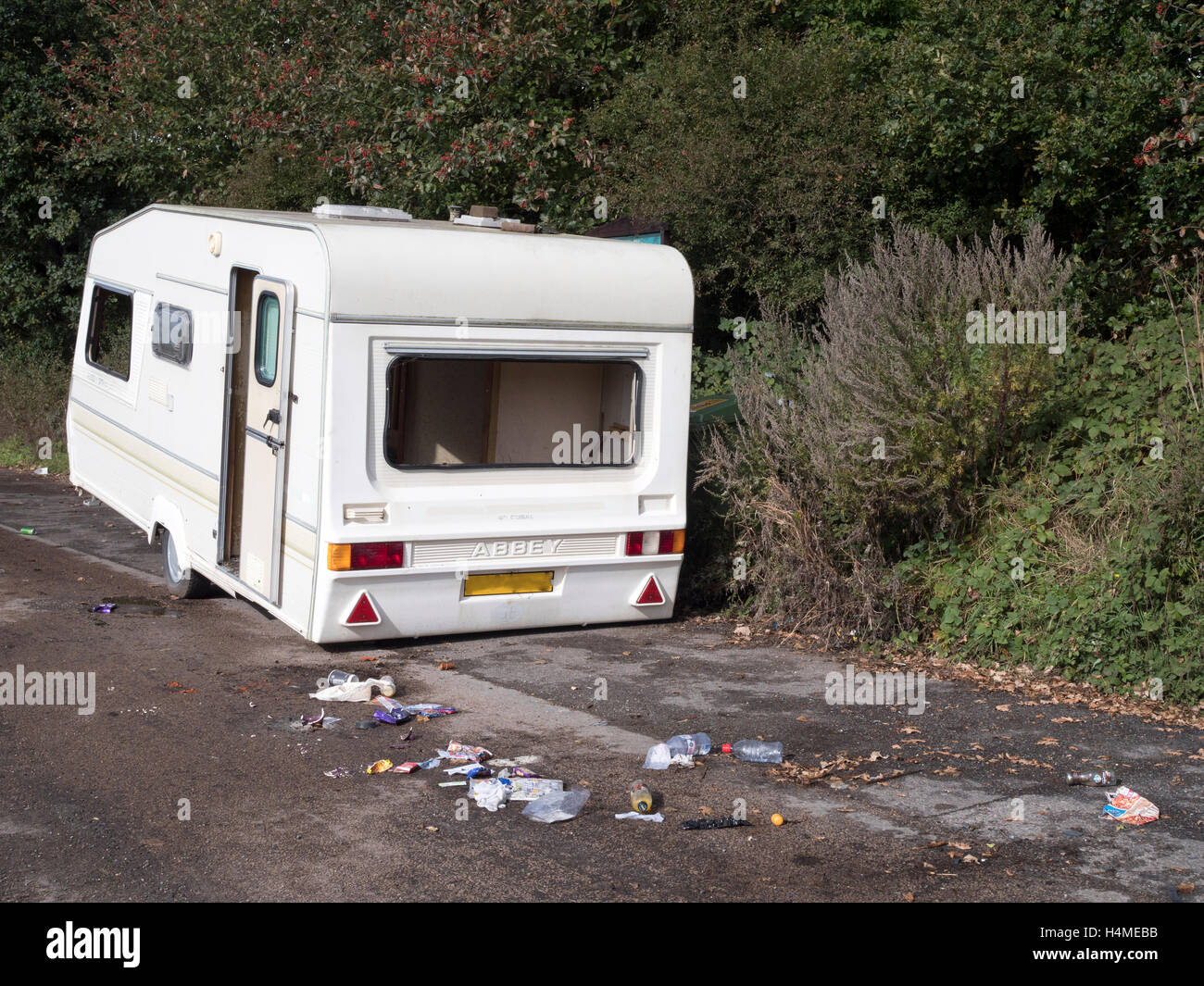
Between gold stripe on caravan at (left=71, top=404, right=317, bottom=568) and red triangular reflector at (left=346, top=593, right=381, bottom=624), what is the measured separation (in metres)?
0.36

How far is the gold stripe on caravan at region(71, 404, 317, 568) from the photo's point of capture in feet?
24.7

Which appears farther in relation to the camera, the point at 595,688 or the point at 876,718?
the point at 595,688

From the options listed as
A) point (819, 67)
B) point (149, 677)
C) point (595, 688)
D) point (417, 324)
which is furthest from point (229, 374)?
point (819, 67)

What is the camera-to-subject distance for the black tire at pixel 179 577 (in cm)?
925

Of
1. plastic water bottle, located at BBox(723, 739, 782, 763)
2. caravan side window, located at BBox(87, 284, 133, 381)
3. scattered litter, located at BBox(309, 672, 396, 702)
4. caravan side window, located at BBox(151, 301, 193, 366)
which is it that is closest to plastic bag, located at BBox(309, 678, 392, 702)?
scattered litter, located at BBox(309, 672, 396, 702)

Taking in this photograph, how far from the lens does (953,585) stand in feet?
26.0

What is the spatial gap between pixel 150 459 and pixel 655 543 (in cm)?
400

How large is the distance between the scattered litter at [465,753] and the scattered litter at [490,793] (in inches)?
12.3

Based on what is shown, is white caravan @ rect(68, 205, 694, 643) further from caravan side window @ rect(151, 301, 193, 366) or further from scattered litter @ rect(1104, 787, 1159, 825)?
scattered litter @ rect(1104, 787, 1159, 825)

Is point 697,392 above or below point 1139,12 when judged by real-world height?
below

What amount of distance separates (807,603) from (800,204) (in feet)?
20.1

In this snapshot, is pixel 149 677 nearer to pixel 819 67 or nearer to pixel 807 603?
pixel 807 603
